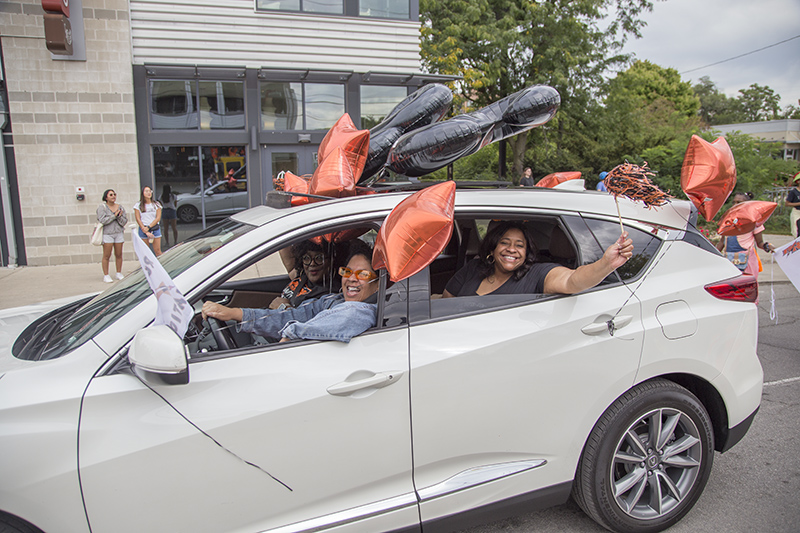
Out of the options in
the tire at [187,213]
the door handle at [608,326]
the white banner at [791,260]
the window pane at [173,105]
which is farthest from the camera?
the tire at [187,213]

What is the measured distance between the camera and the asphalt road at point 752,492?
114 inches

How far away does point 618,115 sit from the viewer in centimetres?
2258

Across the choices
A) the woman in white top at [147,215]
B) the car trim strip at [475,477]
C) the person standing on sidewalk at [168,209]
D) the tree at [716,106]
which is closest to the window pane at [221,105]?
the person standing on sidewalk at [168,209]

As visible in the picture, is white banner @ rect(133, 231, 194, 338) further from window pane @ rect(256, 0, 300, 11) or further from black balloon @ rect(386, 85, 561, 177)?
window pane @ rect(256, 0, 300, 11)

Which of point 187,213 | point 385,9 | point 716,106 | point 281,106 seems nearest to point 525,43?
point 385,9

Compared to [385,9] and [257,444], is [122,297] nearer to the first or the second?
[257,444]

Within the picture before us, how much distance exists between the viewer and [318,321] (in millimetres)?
2336

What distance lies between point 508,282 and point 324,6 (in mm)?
11957

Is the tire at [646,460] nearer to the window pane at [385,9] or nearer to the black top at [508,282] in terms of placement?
the black top at [508,282]

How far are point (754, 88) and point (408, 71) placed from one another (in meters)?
94.5

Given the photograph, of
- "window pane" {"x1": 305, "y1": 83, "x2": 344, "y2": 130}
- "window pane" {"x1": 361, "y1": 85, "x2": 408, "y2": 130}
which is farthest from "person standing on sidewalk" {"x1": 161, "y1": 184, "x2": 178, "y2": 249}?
"window pane" {"x1": 361, "y1": 85, "x2": 408, "y2": 130}

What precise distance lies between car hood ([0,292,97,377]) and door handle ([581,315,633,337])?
235 centimetres

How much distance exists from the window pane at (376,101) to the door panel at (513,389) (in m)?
11.7

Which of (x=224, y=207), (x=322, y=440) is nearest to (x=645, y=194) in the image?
(x=322, y=440)
